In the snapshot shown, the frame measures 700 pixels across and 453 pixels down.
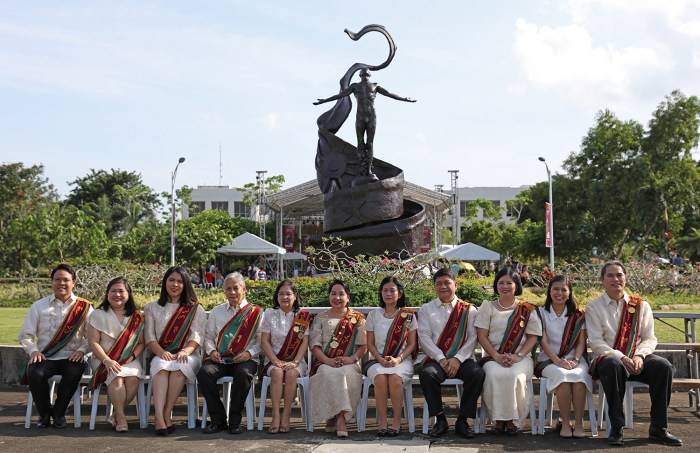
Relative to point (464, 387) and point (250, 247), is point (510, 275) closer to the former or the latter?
point (464, 387)

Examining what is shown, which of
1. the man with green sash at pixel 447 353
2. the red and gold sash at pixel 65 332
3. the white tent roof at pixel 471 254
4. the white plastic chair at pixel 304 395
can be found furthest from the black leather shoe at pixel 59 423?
the white tent roof at pixel 471 254

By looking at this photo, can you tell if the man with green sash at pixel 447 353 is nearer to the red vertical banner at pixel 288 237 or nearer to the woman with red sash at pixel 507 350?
the woman with red sash at pixel 507 350

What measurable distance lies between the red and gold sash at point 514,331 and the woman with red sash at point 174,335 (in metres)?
2.24

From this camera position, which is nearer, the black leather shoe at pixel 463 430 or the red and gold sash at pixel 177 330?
the black leather shoe at pixel 463 430

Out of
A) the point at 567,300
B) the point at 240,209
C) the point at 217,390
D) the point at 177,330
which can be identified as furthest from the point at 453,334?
the point at 240,209

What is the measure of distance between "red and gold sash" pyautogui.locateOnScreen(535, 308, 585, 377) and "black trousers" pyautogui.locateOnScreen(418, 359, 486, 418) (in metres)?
0.49

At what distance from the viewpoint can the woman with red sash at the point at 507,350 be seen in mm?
5547

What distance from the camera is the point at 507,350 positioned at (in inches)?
232

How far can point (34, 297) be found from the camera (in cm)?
2000

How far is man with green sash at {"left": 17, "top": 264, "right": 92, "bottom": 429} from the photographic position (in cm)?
592

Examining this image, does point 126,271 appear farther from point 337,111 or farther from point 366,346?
point 366,346

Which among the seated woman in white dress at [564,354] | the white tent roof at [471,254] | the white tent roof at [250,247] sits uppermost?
the white tent roof at [250,247]

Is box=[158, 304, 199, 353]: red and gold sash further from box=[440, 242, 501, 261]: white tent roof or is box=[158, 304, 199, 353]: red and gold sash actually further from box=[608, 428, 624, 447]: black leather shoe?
box=[440, 242, 501, 261]: white tent roof

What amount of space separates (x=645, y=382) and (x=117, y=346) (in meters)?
3.95
